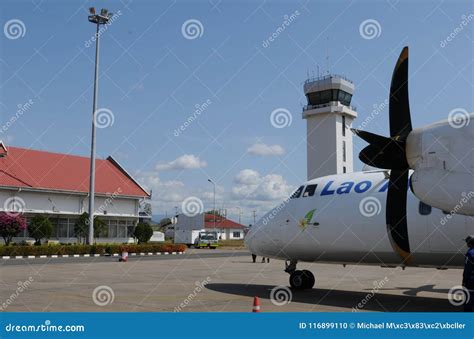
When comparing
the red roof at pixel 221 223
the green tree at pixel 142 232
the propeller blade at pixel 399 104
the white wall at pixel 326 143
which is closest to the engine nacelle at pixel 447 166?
the propeller blade at pixel 399 104

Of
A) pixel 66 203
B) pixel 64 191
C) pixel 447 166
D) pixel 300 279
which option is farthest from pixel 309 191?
pixel 66 203

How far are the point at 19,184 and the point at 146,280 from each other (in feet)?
105

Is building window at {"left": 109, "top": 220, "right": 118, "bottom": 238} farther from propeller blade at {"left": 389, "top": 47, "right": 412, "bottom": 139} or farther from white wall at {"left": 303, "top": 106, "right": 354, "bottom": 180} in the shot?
propeller blade at {"left": 389, "top": 47, "right": 412, "bottom": 139}

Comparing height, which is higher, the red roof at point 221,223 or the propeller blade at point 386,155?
the propeller blade at point 386,155

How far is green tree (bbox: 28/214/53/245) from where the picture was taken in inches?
1754

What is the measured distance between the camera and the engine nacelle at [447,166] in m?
9.00

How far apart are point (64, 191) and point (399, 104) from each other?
45.6m

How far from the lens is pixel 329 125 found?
6003 cm

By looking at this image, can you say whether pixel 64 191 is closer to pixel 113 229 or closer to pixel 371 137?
pixel 113 229

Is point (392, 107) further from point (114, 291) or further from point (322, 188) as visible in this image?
point (114, 291)

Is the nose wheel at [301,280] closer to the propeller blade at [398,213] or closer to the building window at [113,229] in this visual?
the propeller blade at [398,213]

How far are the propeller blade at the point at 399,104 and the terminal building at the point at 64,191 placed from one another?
43516 mm

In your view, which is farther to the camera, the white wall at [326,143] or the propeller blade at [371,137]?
the white wall at [326,143]

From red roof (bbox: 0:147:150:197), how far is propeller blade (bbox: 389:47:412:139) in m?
43.5
